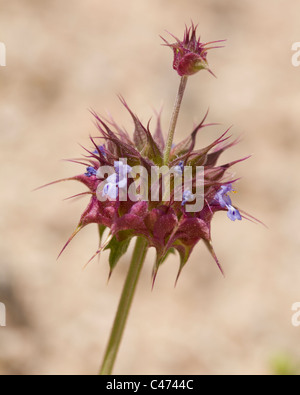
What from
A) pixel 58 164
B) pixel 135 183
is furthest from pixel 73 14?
pixel 135 183

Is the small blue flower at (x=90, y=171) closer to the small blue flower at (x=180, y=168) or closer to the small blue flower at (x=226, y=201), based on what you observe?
the small blue flower at (x=180, y=168)

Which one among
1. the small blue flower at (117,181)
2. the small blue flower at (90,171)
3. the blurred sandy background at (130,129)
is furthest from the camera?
the blurred sandy background at (130,129)

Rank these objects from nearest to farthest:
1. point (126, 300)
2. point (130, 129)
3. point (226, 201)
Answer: point (226, 201), point (126, 300), point (130, 129)

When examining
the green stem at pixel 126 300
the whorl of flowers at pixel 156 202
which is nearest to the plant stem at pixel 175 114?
the whorl of flowers at pixel 156 202

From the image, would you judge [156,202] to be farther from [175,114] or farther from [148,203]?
[175,114]

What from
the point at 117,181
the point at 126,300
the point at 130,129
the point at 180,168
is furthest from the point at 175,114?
the point at 130,129

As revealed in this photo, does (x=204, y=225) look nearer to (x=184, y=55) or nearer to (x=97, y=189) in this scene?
(x=97, y=189)
